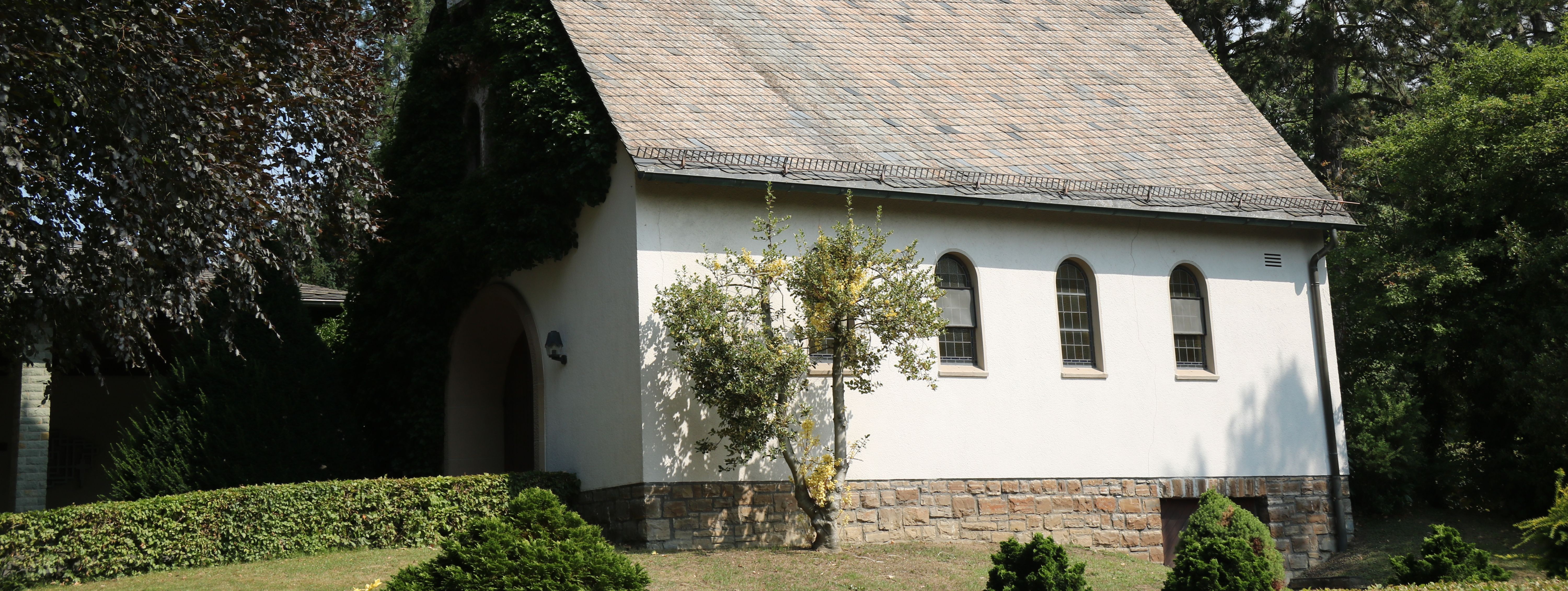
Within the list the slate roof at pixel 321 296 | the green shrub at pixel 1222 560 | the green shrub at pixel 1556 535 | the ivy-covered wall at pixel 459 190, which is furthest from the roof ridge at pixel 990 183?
the slate roof at pixel 321 296

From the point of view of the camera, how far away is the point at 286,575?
38.2ft

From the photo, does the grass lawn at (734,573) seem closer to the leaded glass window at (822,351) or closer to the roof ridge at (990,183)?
the leaded glass window at (822,351)

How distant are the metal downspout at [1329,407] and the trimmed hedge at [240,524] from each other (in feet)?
34.5

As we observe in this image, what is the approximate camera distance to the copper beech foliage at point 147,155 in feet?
29.0

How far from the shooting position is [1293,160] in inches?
732

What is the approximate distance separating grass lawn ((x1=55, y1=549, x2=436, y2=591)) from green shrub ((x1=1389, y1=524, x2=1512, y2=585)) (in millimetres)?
9121

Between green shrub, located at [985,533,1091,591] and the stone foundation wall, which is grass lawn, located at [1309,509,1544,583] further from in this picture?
green shrub, located at [985,533,1091,591]

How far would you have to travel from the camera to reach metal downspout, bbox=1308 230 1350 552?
17234 mm

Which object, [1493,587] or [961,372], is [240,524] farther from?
[1493,587]

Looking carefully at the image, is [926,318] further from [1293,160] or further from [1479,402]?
[1479,402]

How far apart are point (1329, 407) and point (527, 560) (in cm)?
1302

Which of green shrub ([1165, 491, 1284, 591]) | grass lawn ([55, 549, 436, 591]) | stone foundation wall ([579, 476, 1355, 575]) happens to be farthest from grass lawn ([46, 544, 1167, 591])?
green shrub ([1165, 491, 1284, 591])

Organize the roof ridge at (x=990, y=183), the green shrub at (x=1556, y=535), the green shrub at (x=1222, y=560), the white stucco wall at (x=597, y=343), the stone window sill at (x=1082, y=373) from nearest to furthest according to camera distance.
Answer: the green shrub at (x=1222, y=560) → the green shrub at (x=1556, y=535) → the white stucco wall at (x=597, y=343) → the roof ridge at (x=990, y=183) → the stone window sill at (x=1082, y=373)

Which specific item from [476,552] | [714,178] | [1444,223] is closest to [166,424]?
[714,178]
